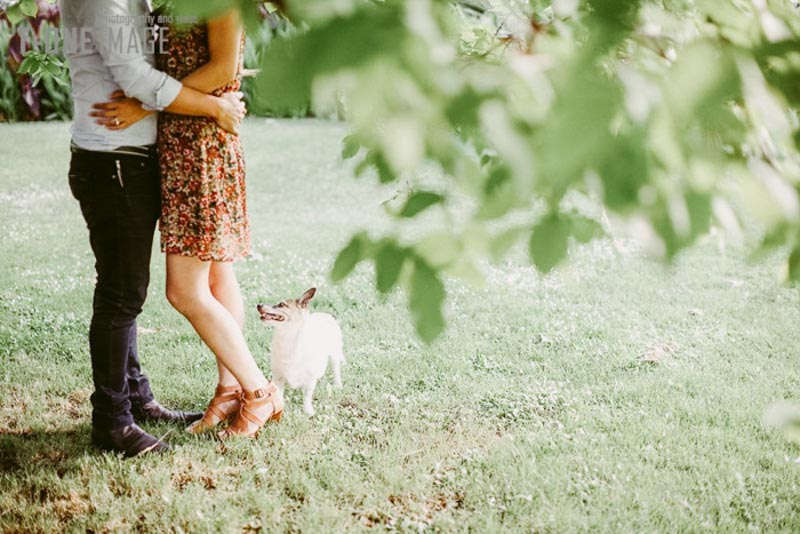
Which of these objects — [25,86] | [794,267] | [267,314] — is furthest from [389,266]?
[25,86]

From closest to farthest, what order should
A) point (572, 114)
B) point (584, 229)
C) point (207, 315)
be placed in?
1. point (572, 114)
2. point (584, 229)
3. point (207, 315)

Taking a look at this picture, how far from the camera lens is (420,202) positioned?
1364 millimetres

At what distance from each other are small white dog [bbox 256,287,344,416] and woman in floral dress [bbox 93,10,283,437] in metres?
0.26

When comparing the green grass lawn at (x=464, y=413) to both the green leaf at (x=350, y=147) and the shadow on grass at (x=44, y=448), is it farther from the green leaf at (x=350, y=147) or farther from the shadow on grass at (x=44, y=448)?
the green leaf at (x=350, y=147)

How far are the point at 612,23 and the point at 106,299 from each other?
7.69 feet

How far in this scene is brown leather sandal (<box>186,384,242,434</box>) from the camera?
10.4 ft

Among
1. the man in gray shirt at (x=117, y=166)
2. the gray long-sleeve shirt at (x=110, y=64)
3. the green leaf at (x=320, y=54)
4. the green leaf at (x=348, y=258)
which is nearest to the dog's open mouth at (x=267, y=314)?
the man in gray shirt at (x=117, y=166)

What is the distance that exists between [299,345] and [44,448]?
114 cm

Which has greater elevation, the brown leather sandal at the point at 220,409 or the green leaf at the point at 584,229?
the green leaf at the point at 584,229

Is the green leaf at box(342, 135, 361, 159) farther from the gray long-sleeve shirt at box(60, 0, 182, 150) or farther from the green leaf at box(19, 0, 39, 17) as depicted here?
the green leaf at box(19, 0, 39, 17)

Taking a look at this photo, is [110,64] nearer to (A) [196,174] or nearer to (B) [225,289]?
(A) [196,174]

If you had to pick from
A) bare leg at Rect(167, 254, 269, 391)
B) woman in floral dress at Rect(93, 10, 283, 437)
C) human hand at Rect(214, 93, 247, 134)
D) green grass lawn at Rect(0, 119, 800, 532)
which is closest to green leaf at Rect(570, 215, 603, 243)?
green grass lawn at Rect(0, 119, 800, 532)

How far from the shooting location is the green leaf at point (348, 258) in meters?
1.41

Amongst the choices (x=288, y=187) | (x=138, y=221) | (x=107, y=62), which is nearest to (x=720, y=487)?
(x=138, y=221)
